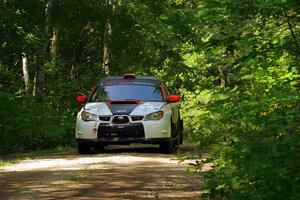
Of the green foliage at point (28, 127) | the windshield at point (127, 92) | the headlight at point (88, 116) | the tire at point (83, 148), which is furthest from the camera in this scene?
the green foliage at point (28, 127)

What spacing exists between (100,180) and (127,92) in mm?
5921

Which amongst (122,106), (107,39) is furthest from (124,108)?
(107,39)

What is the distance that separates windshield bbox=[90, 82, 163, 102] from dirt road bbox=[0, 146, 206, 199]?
8.53 feet

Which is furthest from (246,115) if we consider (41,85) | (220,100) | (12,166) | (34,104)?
(41,85)

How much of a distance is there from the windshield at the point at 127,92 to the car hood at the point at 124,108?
380 millimetres

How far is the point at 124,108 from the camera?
14.0 metres

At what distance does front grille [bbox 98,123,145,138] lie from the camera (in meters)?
13.9

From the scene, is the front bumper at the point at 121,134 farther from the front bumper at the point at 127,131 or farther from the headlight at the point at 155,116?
the headlight at the point at 155,116

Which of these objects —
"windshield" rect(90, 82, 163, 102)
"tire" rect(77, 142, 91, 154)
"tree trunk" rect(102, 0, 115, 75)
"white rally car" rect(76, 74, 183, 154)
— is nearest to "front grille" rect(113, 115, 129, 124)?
"white rally car" rect(76, 74, 183, 154)

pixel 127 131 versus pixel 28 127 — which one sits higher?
pixel 28 127

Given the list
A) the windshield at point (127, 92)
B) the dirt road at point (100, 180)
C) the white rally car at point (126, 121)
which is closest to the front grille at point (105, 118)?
the white rally car at point (126, 121)

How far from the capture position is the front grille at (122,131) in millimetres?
13859

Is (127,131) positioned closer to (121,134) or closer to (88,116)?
(121,134)

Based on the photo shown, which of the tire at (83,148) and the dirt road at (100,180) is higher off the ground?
the tire at (83,148)
